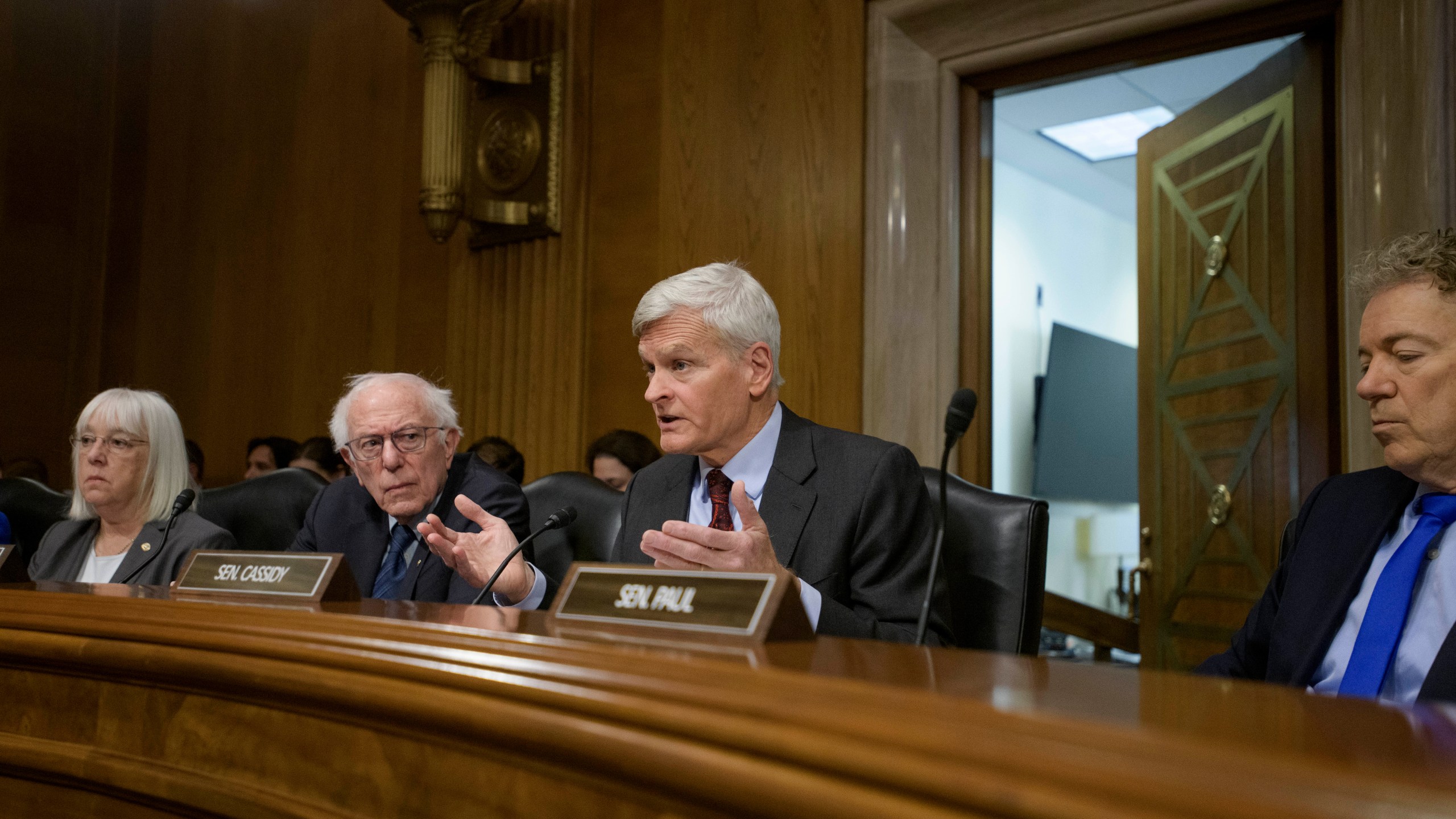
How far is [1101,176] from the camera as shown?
6.45 metres

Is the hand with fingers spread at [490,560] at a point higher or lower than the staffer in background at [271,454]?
lower

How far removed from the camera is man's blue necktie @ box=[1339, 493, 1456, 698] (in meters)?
1.33

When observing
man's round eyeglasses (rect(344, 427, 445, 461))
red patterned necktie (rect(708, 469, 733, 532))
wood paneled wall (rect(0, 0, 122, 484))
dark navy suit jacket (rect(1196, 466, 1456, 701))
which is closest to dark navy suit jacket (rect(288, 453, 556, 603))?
man's round eyeglasses (rect(344, 427, 445, 461))

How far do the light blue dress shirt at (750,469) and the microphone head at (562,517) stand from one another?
0.28 m

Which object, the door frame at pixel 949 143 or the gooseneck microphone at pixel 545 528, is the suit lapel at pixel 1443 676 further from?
the door frame at pixel 949 143

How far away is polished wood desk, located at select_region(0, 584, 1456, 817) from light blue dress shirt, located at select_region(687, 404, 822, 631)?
2.41ft

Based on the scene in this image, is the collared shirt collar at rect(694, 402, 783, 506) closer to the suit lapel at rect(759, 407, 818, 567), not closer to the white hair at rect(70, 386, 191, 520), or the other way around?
the suit lapel at rect(759, 407, 818, 567)

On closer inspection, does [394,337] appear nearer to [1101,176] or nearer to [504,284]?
[504,284]

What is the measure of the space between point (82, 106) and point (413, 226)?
243cm

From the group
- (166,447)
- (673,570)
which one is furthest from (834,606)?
(166,447)

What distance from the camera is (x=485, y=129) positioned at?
4.48 meters

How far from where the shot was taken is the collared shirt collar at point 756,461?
1.90 m

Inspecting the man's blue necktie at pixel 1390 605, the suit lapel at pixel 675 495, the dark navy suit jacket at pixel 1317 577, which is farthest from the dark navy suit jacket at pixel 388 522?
the man's blue necktie at pixel 1390 605

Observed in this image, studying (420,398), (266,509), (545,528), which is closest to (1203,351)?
(420,398)
